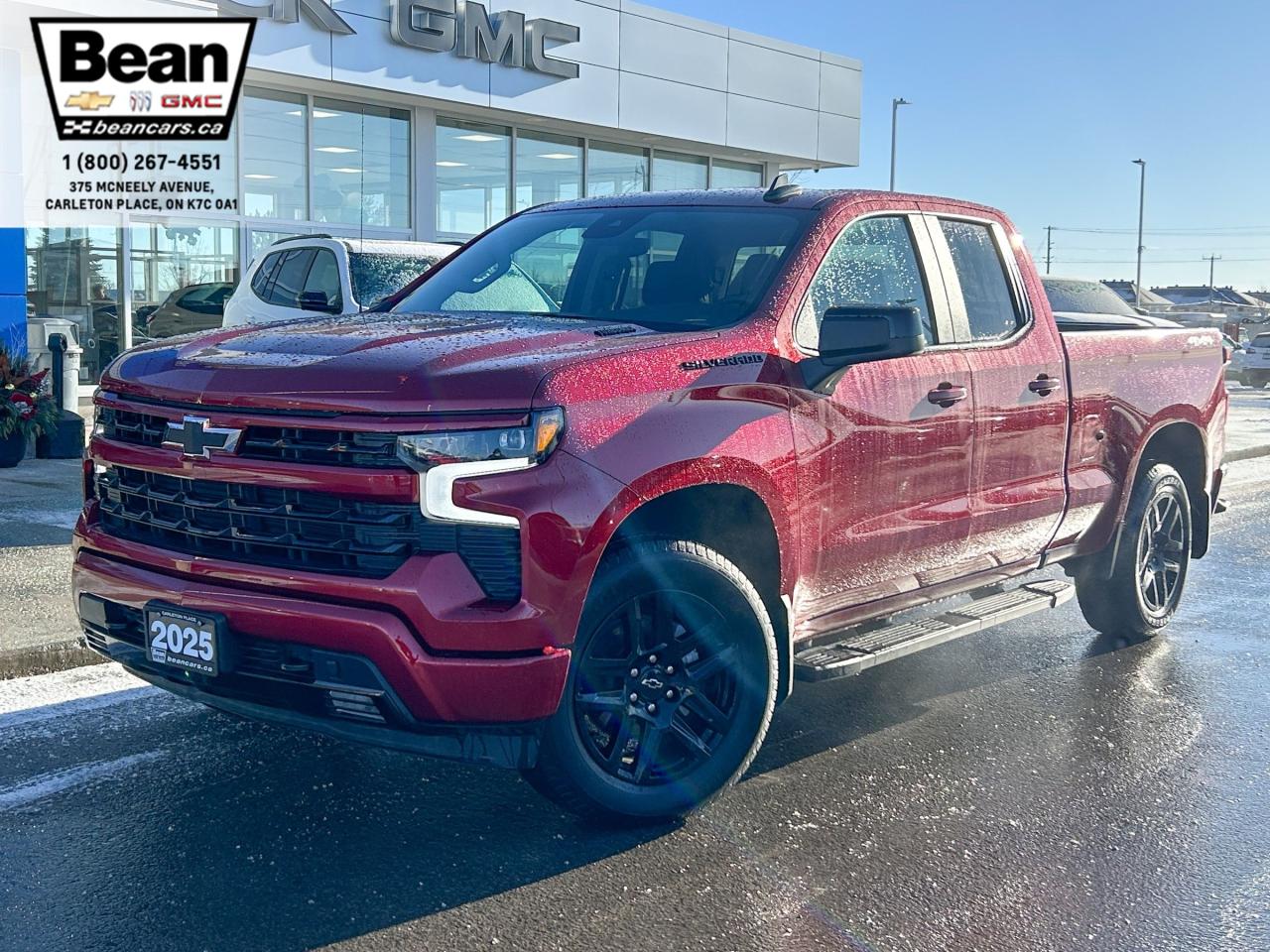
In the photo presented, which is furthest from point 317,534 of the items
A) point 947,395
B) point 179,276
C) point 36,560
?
point 179,276

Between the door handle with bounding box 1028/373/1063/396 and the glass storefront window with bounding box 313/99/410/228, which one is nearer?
the door handle with bounding box 1028/373/1063/396

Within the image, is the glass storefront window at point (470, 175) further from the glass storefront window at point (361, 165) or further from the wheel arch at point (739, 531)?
the wheel arch at point (739, 531)

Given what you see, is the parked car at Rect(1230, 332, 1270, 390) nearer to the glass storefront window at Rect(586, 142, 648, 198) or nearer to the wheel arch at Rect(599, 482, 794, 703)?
the glass storefront window at Rect(586, 142, 648, 198)

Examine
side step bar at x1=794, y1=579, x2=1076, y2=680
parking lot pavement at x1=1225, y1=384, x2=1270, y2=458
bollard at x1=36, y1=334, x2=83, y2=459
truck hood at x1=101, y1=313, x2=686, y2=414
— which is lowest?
parking lot pavement at x1=1225, y1=384, x2=1270, y2=458

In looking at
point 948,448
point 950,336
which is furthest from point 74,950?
point 950,336

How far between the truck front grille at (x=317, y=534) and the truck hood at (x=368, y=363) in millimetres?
256

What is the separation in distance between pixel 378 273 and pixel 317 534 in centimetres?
826

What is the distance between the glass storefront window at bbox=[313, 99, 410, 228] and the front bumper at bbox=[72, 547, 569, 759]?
15.6 metres

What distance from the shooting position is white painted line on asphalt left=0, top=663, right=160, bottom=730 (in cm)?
517

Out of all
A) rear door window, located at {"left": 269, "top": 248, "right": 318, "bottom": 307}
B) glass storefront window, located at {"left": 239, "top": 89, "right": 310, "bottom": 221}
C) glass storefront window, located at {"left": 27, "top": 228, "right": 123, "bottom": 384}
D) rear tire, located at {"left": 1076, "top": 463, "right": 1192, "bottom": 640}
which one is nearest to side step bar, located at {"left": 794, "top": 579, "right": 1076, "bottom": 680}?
rear tire, located at {"left": 1076, "top": 463, "right": 1192, "bottom": 640}

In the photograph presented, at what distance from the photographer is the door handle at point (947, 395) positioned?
499 centimetres

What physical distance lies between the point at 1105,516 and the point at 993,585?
0.89m

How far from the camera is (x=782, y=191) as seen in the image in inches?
200

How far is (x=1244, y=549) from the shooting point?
31.6 ft
